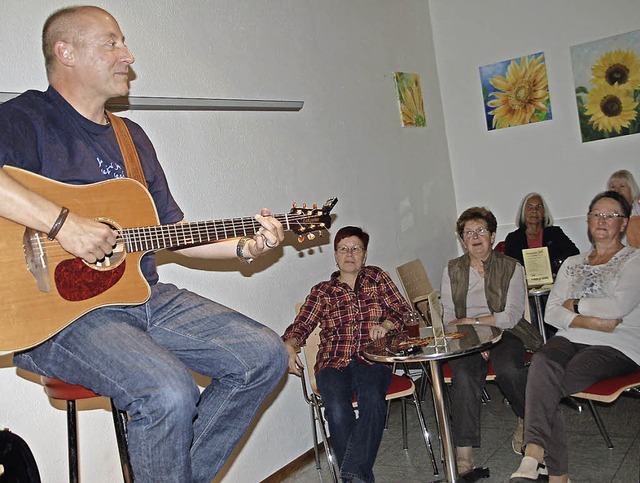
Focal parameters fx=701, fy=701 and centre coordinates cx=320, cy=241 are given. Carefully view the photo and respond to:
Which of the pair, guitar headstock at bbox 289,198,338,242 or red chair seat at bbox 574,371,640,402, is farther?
red chair seat at bbox 574,371,640,402

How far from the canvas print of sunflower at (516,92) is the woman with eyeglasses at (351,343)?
310 cm

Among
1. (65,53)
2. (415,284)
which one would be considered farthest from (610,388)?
Result: (65,53)

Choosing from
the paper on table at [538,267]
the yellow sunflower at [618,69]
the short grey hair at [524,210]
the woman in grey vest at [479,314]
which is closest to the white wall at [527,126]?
the yellow sunflower at [618,69]

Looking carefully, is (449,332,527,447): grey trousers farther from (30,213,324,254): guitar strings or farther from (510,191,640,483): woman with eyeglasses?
(30,213,324,254): guitar strings

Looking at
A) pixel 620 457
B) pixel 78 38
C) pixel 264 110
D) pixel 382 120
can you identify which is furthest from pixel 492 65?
pixel 78 38

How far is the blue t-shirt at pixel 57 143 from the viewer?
213 centimetres

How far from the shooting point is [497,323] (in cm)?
405

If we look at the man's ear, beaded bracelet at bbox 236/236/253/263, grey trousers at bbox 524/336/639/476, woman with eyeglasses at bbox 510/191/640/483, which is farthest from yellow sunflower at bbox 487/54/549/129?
the man's ear

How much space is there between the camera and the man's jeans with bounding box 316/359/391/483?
11.5 ft

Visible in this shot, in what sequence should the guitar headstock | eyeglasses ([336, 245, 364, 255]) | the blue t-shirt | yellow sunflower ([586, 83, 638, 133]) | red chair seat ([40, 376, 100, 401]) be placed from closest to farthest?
the blue t-shirt → red chair seat ([40, 376, 100, 401]) → the guitar headstock → eyeglasses ([336, 245, 364, 255]) → yellow sunflower ([586, 83, 638, 133])

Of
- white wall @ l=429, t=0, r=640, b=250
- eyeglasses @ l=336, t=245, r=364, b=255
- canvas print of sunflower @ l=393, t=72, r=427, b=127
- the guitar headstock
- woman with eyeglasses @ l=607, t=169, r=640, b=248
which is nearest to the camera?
the guitar headstock

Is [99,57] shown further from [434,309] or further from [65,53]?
[434,309]

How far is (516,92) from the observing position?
664cm

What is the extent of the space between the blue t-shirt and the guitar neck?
16cm
